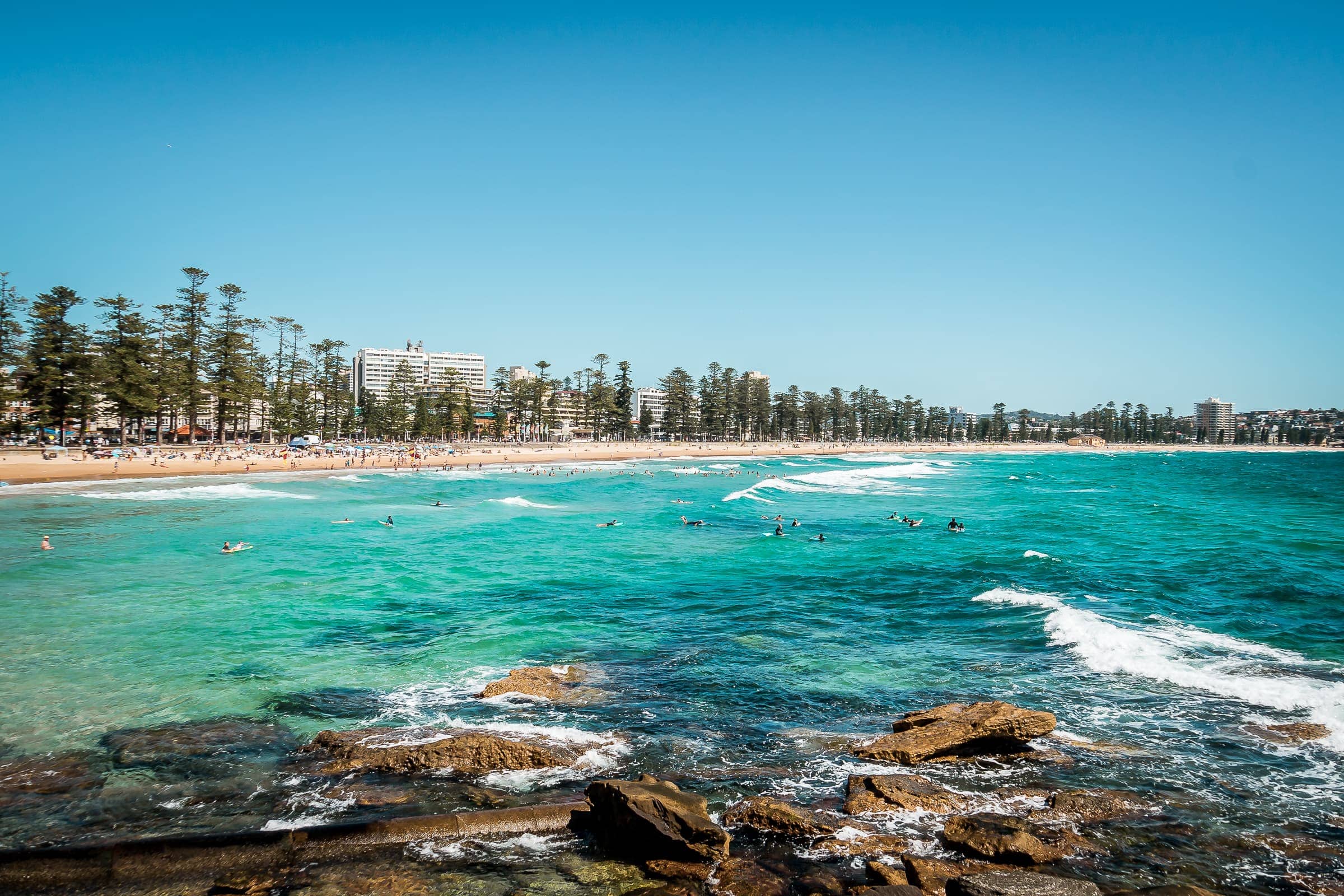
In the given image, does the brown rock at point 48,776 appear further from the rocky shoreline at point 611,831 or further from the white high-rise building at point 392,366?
the white high-rise building at point 392,366

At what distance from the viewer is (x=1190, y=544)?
2866cm

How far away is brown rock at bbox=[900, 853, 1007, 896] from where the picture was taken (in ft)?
20.1

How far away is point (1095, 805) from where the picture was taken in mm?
7848

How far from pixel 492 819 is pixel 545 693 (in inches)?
174

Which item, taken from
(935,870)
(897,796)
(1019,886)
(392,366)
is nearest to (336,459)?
(897,796)

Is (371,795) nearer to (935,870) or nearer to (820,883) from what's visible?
(820,883)

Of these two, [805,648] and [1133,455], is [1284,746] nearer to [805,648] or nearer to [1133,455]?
[805,648]

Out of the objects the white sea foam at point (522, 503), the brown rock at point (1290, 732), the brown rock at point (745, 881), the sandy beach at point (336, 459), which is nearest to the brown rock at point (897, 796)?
the brown rock at point (745, 881)

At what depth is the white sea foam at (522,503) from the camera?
40.8 m

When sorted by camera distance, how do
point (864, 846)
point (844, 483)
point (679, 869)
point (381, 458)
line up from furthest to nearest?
point (381, 458)
point (844, 483)
point (864, 846)
point (679, 869)

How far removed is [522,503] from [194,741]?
33355 mm

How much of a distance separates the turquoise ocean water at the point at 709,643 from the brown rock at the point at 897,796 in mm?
465

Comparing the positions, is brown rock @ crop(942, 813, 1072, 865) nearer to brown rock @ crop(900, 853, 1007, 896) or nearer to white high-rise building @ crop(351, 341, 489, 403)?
brown rock @ crop(900, 853, 1007, 896)

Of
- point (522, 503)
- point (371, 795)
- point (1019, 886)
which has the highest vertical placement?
point (1019, 886)
